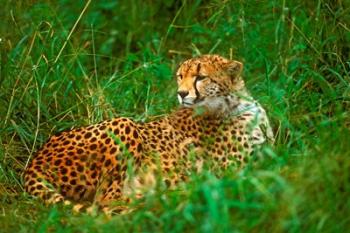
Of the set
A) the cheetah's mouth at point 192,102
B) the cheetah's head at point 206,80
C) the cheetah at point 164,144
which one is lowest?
the cheetah at point 164,144

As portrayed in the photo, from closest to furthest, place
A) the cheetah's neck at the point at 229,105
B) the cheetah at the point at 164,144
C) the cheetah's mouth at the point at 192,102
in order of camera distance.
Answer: the cheetah at the point at 164,144, the cheetah's mouth at the point at 192,102, the cheetah's neck at the point at 229,105

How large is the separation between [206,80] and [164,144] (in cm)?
50

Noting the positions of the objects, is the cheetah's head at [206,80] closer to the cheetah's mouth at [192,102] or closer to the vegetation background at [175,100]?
the cheetah's mouth at [192,102]

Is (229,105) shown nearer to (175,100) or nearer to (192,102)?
(192,102)

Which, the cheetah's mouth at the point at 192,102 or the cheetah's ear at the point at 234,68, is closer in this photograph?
the cheetah's mouth at the point at 192,102

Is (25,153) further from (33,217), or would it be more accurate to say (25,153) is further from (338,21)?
(338,21)

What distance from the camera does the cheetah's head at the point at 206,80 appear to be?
6.68 metres

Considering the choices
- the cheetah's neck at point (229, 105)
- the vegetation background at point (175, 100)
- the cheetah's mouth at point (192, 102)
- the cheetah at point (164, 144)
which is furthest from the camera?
the cheetah's neck at point (229, 105)

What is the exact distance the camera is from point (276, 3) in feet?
24.6

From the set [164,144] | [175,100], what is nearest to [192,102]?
[164,144]

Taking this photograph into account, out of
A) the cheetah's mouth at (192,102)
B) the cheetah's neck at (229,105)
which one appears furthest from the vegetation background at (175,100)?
the cheetah's mouth at (192,102)

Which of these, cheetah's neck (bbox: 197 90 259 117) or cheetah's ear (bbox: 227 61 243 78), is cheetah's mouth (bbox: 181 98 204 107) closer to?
cheetah's neck (bbox: 197 90 259 117)

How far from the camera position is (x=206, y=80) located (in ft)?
22.1

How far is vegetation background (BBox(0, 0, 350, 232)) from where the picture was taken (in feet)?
15.7
